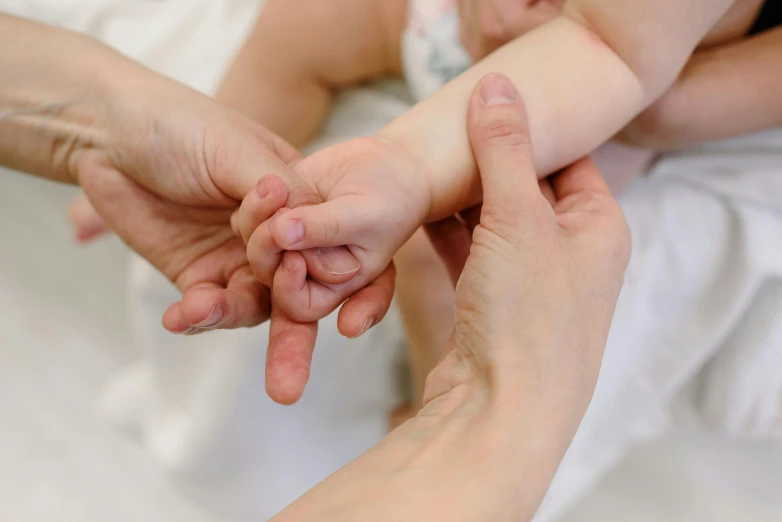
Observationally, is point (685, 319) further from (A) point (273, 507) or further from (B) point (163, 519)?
(B) point (163, 519)

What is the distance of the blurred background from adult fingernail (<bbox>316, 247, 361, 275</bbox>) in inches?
13.8

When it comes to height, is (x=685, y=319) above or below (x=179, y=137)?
below

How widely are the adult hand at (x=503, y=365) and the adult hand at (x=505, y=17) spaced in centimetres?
14

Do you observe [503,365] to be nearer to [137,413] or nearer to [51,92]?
[51,92]

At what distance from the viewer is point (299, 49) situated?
27.6 inches

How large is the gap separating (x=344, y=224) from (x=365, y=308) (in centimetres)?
7

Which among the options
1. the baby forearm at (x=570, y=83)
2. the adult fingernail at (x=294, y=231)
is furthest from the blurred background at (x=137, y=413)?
the adult fingernail at (x=294, y=231)

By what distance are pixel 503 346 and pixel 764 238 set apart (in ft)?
1.39

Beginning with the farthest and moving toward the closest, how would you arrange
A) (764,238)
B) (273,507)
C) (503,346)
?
1. (273,507)
2. (764,238)
3. (503,346)

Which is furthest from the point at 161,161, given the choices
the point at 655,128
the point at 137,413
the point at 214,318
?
the point at 137,413

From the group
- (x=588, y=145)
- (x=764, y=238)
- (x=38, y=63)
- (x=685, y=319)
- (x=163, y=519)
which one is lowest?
(x=163, y=519)

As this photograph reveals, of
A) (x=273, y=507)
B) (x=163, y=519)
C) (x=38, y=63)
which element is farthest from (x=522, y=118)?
(x=163, y=519)

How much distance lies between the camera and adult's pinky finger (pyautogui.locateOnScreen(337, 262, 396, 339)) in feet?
1.44

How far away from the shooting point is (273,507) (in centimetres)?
88
